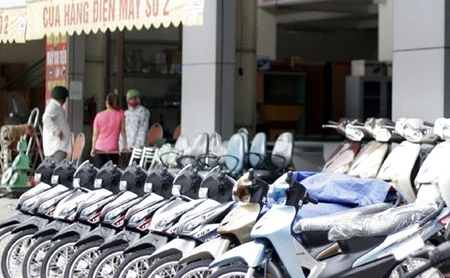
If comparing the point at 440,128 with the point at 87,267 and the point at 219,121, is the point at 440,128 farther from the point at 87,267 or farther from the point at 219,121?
the point at 219,121

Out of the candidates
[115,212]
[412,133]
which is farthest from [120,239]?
[412,133]

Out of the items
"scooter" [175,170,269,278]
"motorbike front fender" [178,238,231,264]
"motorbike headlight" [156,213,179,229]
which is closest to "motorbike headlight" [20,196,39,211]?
"motorbike headlight" [156,213,179,229]

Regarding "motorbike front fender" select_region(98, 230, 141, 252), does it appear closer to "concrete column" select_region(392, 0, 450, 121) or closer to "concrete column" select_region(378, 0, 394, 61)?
"concrete column" select_region(392, 0, 450, 121)

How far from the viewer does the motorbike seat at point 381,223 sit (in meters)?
5.79

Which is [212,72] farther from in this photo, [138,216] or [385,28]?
[385,28]

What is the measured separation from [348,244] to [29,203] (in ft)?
13.2

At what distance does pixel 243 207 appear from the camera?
21.6 ft

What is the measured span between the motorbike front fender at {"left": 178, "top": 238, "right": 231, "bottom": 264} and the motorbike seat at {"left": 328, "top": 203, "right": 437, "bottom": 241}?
81 centimetres

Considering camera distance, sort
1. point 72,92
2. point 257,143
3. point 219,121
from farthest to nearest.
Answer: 1. point 72,92
2. point 219,121
3. point 257,143

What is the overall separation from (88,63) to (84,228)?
36.6 feet

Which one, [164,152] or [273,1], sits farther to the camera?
[273,1]

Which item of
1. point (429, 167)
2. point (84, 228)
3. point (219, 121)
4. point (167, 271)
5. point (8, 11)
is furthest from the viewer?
point (8, 11)

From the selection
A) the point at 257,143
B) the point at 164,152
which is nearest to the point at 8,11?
the point at 164,152

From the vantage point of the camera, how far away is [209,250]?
6578 mm
